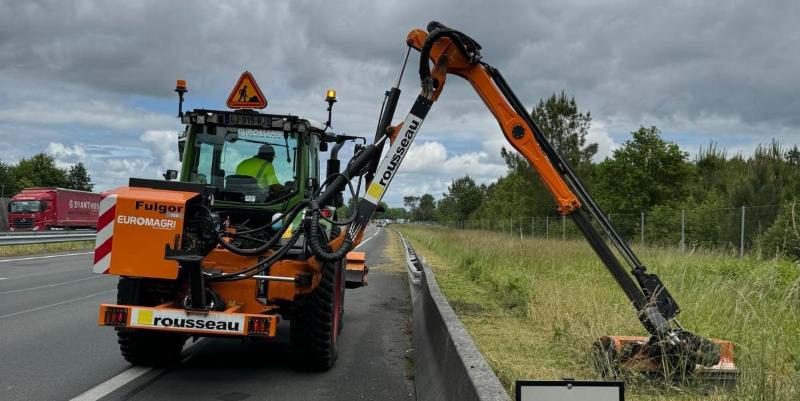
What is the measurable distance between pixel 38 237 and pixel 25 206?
21.9 meters

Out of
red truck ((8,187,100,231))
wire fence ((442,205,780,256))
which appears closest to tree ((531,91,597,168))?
wire fence ((442,205,780,256))

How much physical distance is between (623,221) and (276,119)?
2276 cm

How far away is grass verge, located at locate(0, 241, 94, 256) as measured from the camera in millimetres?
24641

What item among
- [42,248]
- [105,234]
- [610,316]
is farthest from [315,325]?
[42,248]

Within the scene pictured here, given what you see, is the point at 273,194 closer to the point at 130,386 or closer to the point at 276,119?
the point at 276,119

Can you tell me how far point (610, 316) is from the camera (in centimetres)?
790

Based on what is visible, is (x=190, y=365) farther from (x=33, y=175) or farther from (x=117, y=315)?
(x=33, y=175)

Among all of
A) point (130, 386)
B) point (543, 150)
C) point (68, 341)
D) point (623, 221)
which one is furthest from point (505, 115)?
point (623, 221)

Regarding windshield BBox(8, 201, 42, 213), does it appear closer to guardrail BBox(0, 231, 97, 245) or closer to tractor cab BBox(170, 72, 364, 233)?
guardrail BBox(0, 231, 97, 245)

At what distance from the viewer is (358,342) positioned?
8.78 metres

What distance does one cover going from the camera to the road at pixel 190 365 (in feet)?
19.8

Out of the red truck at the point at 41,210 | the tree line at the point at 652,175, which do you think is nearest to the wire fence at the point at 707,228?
the tree line at the point at 652,175

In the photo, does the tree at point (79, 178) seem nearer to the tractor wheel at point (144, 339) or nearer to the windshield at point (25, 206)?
the windshield at point (25, 206)

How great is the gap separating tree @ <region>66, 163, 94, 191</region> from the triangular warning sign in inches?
4939
